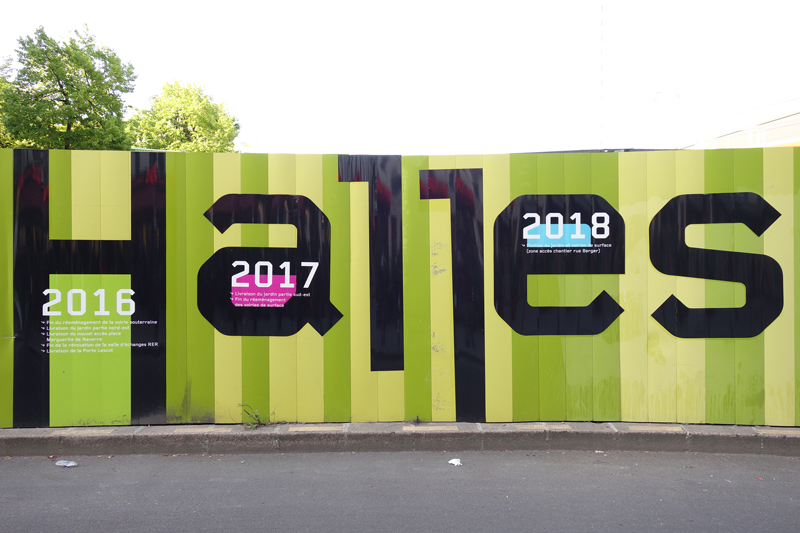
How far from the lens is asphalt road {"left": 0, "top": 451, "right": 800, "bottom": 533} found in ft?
10.1

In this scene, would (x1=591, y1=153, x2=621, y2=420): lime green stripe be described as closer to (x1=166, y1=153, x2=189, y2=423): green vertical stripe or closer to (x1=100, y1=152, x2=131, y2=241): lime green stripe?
(x1=166, y1=153, x2=189, y2=423): green vertical stripe

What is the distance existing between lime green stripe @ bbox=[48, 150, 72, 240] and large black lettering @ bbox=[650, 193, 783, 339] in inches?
220

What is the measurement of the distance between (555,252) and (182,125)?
101 ft

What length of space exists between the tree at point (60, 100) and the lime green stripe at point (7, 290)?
18.5 metres

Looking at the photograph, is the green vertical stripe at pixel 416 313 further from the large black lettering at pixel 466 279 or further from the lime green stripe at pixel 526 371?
the lime green stripe at pixel 526 371

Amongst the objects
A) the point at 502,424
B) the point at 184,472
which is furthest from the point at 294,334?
the point at 502,424

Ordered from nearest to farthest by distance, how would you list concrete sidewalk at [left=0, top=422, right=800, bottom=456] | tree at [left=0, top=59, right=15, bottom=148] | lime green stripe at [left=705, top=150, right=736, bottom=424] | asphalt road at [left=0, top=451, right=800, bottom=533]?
asphalt road at [left=0, top=451, right=800, bottom=533]
concrete sidewalk at [left=0, top=422, right=800, bottom=456]
lime green stripe at [left=705, top=150, right=736, bottom=424]
tree at [left=0, top=59, right=15, bottom=148]

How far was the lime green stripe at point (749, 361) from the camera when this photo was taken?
4.46 meters

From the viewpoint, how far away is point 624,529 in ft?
9.88

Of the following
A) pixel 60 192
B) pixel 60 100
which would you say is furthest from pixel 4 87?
pixel 60 192

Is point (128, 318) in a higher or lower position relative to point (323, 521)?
higher

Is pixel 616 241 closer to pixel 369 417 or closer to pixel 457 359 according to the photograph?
pixel 457 359

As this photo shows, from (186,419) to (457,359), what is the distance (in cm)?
269

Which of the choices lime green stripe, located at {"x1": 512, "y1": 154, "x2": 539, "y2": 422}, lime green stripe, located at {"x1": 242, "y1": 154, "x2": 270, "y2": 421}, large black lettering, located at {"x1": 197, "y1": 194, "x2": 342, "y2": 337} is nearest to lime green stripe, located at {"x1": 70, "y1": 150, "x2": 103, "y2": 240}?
large black lettering, located at {"x1": 197, "y1": 194, "x2": 342, "y2": 337}
